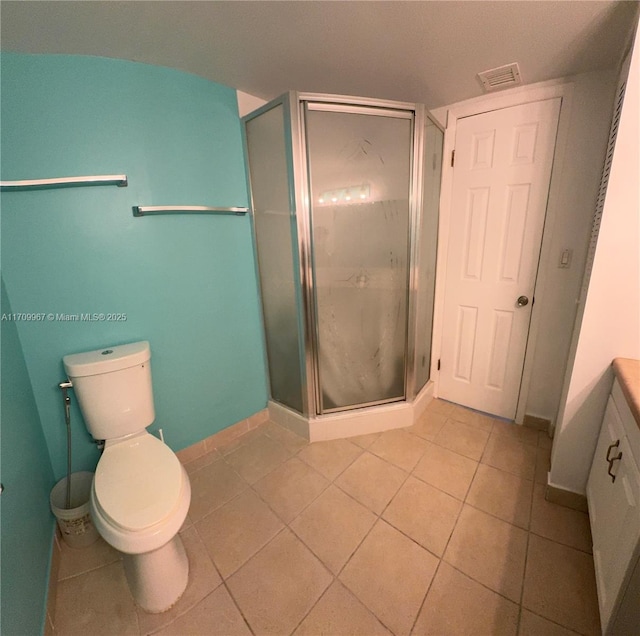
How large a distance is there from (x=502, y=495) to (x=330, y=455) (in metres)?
0.95

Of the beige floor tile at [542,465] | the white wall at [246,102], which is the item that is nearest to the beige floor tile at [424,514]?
the beige floor tile at [542,465]

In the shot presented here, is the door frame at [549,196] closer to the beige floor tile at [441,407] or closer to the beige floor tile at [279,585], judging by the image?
the beige floor tile at [441,407]

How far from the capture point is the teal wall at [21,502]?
0.87 metres

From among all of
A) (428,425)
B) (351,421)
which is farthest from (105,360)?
(428,425)

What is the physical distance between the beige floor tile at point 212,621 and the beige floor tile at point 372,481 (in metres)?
0.70

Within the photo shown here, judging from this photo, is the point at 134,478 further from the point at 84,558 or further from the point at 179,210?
the point at 179,210

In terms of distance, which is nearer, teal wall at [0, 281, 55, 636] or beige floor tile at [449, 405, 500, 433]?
teal wall at [0, 281, 55, 636]

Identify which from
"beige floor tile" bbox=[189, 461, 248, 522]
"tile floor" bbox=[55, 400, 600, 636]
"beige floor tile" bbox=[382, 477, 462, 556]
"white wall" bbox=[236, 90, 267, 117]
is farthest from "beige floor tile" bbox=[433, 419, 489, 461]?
"white wall" bbox=[236, 90, 267, 117]

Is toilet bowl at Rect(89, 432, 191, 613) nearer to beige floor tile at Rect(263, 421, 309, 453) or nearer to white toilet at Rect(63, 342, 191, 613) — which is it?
white toilet at Rect(63, 342, 191, 613)

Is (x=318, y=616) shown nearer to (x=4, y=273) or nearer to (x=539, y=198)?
(x=4, y=273)

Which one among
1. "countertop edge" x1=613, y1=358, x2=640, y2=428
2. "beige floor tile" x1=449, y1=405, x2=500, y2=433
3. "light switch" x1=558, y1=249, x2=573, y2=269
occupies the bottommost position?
"beige floor tile" x1=449, y1=405, x2=500, y2=433

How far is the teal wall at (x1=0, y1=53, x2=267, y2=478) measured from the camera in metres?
1.19

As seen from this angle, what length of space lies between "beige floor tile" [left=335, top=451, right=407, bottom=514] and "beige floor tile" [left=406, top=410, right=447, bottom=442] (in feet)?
1.25

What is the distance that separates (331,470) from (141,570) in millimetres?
971
